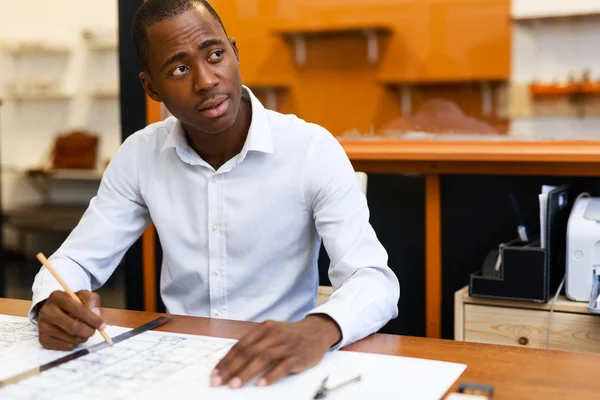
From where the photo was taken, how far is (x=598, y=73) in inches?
104

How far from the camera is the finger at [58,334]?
1107mm

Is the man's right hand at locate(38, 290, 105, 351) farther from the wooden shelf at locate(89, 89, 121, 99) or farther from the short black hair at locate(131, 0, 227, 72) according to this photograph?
the wooden shelf at locate(89, 89, 121, 99)

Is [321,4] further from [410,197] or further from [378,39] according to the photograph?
[410,197]

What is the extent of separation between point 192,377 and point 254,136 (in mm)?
628

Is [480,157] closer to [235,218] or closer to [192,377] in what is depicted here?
[235,218]

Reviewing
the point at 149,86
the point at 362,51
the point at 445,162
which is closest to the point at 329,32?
the point at 362,51

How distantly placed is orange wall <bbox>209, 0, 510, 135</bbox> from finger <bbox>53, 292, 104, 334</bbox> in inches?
67.4

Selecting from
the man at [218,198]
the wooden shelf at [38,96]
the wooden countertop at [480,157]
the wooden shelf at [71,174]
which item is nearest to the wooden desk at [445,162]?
the wooden countertop at [480,157]

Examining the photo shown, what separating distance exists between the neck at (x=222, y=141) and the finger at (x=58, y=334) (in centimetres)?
51

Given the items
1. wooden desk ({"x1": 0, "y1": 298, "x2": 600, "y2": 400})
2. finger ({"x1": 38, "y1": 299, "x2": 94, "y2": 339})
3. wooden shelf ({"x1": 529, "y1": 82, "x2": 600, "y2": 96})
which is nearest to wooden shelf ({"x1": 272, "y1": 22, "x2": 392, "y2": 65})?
wooden shelf ({"x1": 529, "y1": 82, "x2": 600, "y2": 96})

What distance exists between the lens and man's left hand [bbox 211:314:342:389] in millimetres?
928

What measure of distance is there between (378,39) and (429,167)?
65 cm

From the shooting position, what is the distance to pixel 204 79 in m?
1.37

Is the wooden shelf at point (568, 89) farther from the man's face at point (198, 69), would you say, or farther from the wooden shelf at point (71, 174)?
the wooden shelf at point (71, 174)
